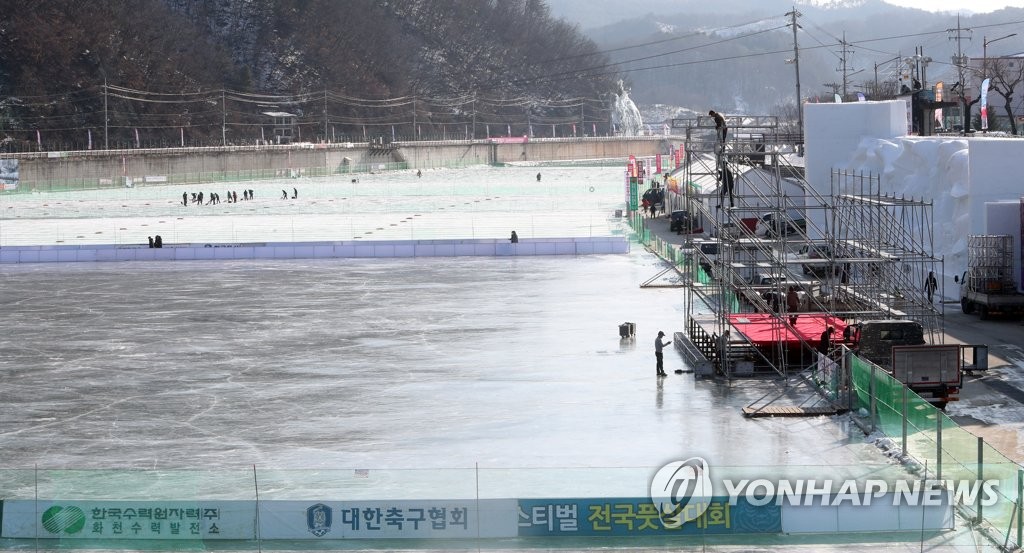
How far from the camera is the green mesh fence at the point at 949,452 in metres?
16.6

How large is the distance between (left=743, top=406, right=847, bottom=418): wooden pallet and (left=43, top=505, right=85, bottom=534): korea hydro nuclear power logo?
14.0 m

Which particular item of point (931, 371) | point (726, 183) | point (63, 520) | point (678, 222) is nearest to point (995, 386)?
point (931, 371)

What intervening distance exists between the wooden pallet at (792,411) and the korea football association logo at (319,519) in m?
11.7

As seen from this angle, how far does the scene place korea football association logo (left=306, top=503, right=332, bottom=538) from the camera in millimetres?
16922

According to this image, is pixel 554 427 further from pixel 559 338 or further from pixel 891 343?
pixel 559 338

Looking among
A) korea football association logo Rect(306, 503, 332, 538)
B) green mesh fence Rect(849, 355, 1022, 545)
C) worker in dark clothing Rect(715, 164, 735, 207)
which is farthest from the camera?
worker in dark clothing Rect(715, 164, 735, 207)

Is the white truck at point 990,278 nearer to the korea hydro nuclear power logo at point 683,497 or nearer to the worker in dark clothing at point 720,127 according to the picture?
the worker in dark clothing at point 720,127

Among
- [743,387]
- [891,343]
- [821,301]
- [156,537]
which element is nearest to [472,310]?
[821,301]

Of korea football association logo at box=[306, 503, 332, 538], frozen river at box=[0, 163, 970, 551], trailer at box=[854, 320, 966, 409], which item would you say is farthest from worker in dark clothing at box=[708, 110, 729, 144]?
korea football association logo at box=[306, 503, 332, 538]

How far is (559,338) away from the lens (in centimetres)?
3675

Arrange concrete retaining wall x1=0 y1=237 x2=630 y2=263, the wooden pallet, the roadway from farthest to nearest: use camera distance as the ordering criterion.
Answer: concrete retaining wall x1=0 y1=237 x2=630 y2=263 → the wooden pallet → the roadway

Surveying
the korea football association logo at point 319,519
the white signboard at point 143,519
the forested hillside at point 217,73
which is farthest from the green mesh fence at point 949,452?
the forested hillside at point 217,73

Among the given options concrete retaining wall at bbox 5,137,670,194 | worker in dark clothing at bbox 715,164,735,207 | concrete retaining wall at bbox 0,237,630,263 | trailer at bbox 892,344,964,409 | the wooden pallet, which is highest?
concrete retaining wall at bbox 5,137,670,194

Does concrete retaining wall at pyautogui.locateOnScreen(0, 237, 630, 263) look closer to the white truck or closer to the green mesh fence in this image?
the white truck
